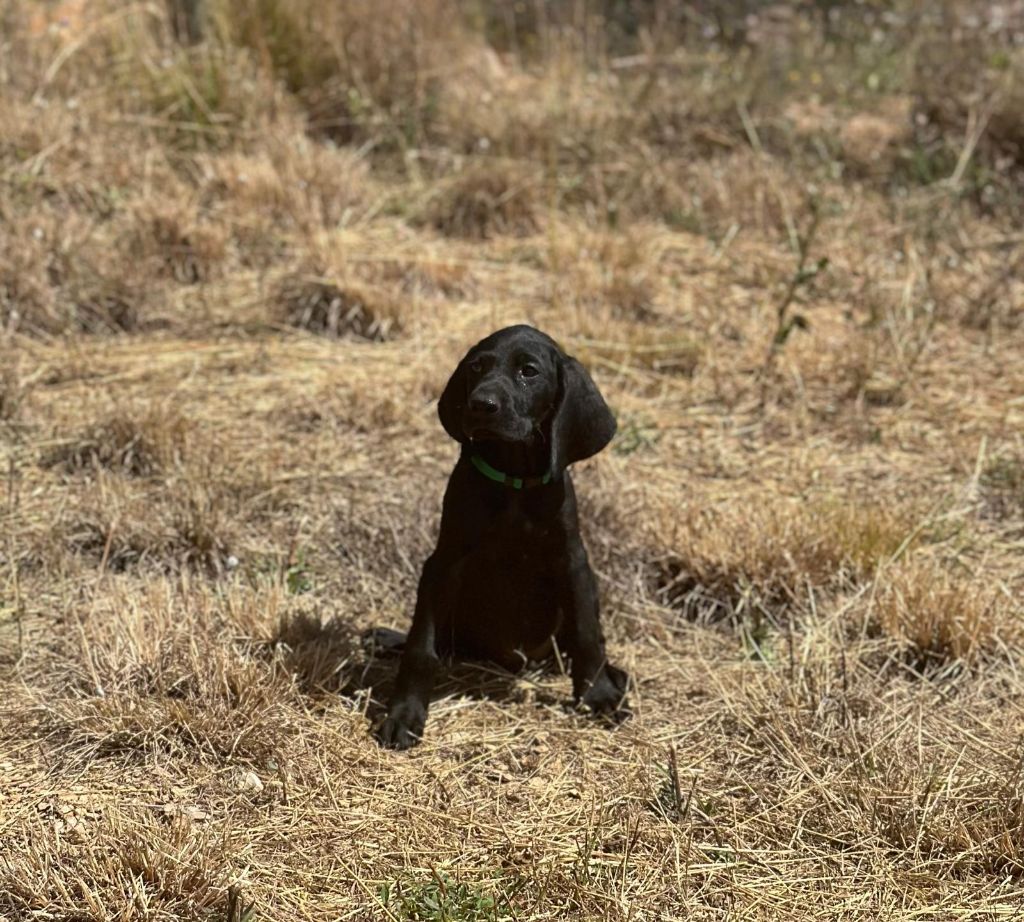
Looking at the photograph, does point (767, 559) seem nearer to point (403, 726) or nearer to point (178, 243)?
point (403, 726)

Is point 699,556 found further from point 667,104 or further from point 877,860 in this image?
point 667,104

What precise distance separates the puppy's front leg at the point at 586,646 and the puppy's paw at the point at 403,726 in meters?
0.39

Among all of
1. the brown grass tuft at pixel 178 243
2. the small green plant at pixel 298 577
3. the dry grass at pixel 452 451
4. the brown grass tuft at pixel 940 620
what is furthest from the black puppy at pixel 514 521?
the brown grass tuft at pixel 178 243

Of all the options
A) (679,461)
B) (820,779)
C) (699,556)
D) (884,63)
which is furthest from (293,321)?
(884,63)

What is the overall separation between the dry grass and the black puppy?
6.9 inches

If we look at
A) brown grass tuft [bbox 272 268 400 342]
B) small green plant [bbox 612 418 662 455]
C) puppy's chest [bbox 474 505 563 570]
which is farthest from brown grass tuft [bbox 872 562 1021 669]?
brown grass tuft [bbox 272 268 400 342]

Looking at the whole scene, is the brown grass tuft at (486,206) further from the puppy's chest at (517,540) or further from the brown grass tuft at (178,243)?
the puppy's chest at (517,540)

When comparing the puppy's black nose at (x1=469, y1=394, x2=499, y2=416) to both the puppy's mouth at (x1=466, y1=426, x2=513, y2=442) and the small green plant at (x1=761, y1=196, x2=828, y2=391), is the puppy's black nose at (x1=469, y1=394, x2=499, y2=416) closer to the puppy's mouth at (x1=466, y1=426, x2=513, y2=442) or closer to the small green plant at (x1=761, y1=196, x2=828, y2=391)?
the puppy's mouth at (x1=466, y1=426, x2=513, y2=442)

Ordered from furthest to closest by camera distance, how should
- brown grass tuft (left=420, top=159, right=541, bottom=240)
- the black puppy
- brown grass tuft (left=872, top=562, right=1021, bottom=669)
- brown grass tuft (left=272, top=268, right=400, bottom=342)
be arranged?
brown grass tuft (left=420, top=159, right=541, bottom=240) < brown grass tuft (left=272, top=268, right=400, bottom=342) < brown grass tuft (left=872, top=562, right=1021, bottom=669) < the black puppy

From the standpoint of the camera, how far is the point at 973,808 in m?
3.00

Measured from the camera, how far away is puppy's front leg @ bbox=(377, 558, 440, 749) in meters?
3.30

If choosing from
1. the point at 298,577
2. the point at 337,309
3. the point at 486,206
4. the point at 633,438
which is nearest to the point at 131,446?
the point at 298,577

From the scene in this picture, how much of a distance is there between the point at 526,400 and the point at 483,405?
14cm

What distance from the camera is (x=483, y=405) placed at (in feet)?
9.69
